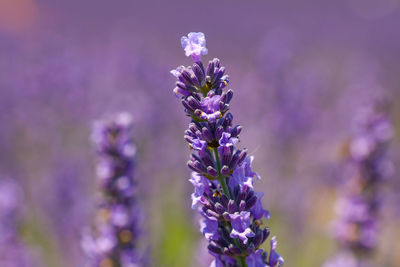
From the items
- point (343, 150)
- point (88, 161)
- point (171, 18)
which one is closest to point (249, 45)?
point (171, 18)

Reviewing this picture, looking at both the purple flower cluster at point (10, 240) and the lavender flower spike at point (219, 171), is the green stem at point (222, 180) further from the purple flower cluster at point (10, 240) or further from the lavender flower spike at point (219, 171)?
the purple flower cluster at point (10, 240)

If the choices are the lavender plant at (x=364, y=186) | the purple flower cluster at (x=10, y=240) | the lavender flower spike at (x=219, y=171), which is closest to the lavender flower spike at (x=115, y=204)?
the lavender flower spike at (x=219, y=171)

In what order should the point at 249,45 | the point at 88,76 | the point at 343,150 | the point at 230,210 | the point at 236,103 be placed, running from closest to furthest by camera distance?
the point at 230,210
the point at 343,150
the point at 88,76
the point at 236,103
the point at 249,45

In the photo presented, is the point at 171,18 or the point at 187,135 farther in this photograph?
the point at 171,18

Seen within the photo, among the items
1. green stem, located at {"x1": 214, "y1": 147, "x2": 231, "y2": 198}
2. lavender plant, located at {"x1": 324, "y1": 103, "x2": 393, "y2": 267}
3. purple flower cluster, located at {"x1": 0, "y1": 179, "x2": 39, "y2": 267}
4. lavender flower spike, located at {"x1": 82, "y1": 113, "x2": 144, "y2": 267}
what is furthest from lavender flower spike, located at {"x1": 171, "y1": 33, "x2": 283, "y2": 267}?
purple flower cluster, located at {"x1": 0, "y1": 179, "x2": 39, "y2": 267}

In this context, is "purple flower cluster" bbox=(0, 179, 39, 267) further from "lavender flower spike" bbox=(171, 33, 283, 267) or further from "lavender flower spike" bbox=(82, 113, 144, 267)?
"lavender flower spike" bbox=(171, 33, 283, 267)

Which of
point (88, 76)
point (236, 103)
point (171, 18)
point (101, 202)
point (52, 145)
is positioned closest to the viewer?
point (101, 202)

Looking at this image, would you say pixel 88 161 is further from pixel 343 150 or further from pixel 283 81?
pixel 343 150
